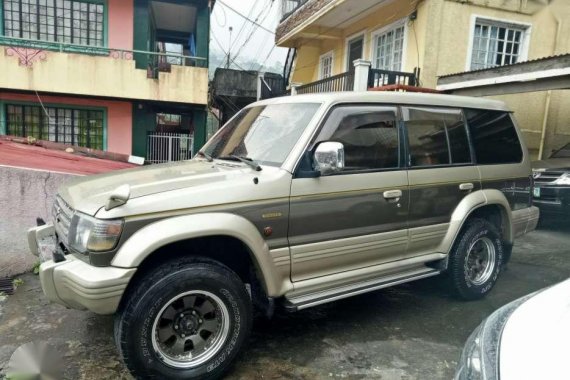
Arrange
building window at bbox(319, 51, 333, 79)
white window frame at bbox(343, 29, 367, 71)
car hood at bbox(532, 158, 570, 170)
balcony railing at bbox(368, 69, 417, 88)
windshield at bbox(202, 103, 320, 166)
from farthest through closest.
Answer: building window at bbox(319, 51, 333, 79) → white window frame at bbox(343, 29, 367, 71) → balcony railing at bbox(368, 69, 417, 88) → car hood at bbox(532, 158, 570, 170) → windshield at bbox(202, 103, 320, 166)

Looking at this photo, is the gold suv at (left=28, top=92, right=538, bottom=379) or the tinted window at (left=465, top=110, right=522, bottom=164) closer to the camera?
the gold suv at (left=28, top=92, right=538, bottom=379)

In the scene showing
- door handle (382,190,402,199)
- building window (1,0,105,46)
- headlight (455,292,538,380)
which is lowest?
headlight (455,292,538,380)

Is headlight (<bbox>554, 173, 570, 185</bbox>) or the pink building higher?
the pink building

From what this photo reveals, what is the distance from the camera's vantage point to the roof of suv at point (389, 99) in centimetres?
354

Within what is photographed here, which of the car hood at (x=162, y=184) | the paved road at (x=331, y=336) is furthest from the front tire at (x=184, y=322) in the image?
the car hood at (x=162, y=184)

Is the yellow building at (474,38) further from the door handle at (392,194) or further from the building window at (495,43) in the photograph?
the door handle at (392,194)

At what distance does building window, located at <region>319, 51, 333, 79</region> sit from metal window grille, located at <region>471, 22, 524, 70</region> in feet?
19.4

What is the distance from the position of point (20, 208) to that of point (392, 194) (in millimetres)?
4009

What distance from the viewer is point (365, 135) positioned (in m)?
3.62

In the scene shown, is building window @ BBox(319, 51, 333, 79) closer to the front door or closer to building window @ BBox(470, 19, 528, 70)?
building window @ BBox(470, 19, 528, 70)

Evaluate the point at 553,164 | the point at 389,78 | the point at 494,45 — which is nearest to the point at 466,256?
the point at 553,164

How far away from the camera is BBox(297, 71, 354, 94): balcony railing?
9969 millimetres

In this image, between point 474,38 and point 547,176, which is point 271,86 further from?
point 547,176

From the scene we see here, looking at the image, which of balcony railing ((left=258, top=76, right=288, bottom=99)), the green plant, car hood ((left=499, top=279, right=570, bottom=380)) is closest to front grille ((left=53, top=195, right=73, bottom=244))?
the green plant
